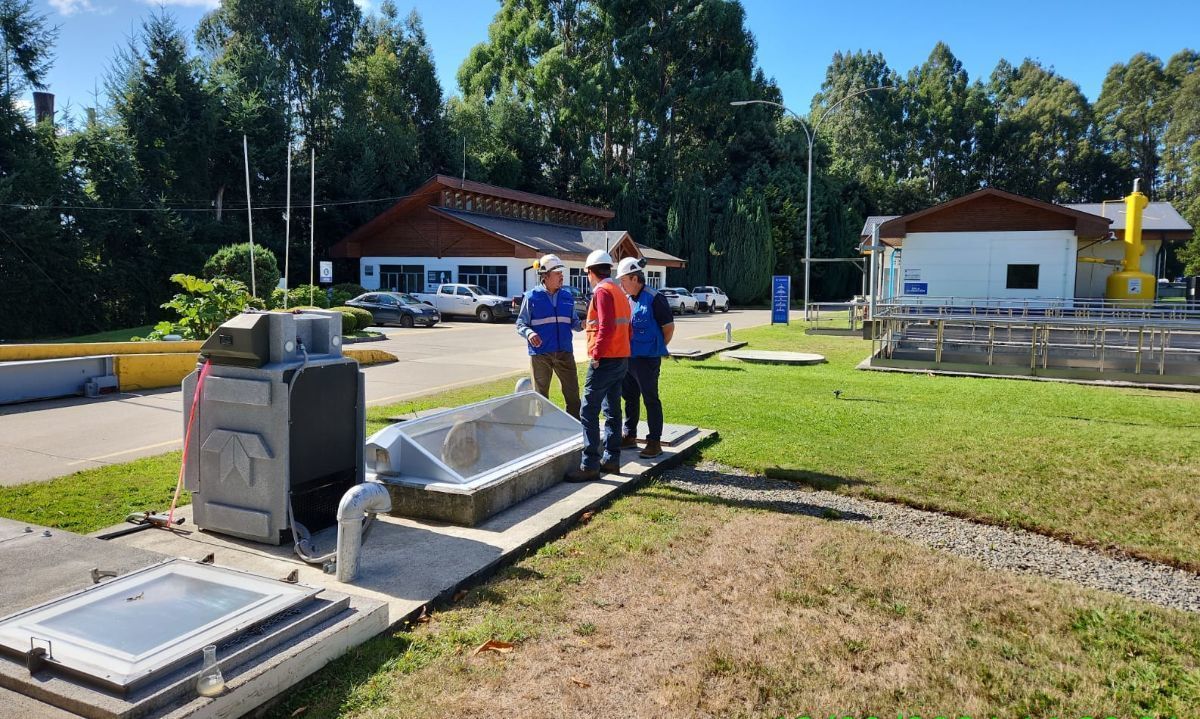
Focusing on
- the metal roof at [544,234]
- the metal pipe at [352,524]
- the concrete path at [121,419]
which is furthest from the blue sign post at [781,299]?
the metal pipe at [352,524]

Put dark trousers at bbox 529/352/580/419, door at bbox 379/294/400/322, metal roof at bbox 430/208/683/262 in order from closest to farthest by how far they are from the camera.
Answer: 1. dark trousers at bbox 529/352/580/419
2. door at bbox 379/294/400/322
3. metal roof at bbox 430/208/683/262

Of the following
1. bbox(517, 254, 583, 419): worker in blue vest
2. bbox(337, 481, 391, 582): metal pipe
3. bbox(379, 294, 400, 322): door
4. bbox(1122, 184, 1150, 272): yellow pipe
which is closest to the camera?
bbox(337, 481, 391, 582): metal pipe

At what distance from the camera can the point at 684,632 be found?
385 cm

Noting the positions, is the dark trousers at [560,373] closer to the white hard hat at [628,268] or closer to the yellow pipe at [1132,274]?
the white hard hat at [628,268]

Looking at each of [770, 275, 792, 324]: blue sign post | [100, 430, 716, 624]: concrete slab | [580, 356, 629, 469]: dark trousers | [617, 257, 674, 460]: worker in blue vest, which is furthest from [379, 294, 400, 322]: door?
[100, 430, 716, 624]: concrete slab

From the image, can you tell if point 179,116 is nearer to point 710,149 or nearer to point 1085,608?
point 710,149

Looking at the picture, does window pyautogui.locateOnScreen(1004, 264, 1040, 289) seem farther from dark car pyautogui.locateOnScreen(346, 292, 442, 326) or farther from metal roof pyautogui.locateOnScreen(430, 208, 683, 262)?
dark car pyautogui.locateOnScreen(346, 292, 442, 326)

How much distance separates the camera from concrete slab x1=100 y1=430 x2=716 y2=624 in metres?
4.21

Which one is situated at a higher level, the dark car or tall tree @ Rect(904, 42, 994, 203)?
tall tree @ Rect(904, 42, 994, 203)

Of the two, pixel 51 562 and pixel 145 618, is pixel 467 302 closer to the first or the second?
pixel 51 562

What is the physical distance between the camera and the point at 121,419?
979cm

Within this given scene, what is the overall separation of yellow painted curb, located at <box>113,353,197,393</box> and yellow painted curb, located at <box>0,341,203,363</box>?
0.48 metres

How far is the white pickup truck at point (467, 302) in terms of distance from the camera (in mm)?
33906

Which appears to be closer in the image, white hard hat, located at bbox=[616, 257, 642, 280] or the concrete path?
white hard hat, located at bbox=[616, 257, 642, 280]
